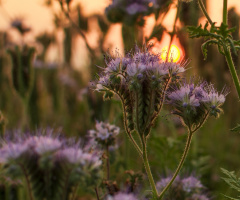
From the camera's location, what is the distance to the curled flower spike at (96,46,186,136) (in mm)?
1688

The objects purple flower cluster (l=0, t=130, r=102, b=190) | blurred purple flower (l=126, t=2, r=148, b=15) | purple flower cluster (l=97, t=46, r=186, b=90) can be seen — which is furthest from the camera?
blurred purple flower (l=126, t=2, r=148, b=15)

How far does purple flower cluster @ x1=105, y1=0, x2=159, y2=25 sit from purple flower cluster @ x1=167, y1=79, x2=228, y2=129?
130 cm

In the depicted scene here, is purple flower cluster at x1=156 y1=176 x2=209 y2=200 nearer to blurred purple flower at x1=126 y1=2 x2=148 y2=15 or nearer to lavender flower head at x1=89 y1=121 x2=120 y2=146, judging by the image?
lavender flower head at x1=89 y1=121 x2=120 y2=146

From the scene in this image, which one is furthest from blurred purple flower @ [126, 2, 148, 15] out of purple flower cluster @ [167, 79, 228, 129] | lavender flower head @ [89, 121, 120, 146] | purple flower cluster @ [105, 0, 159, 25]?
purple flower cluster @ [167, 79, 228, 129]

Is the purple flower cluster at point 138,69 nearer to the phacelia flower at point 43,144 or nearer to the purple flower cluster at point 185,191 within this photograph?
the phacelia flower at point 43,144

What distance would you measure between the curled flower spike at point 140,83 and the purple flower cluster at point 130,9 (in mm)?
1191

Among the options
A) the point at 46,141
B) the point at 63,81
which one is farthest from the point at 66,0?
the point at 63,81

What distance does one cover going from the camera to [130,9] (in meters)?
2.95

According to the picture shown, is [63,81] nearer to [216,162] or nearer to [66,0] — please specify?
[216,162]

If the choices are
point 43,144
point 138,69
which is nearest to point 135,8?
point 138,69

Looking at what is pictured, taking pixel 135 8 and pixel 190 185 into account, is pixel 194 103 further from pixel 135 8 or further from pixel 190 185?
pixel 135 8

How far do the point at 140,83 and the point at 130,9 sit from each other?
1383 mm

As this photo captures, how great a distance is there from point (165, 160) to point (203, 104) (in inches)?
40.5

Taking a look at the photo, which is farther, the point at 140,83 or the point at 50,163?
the point at 140,83
